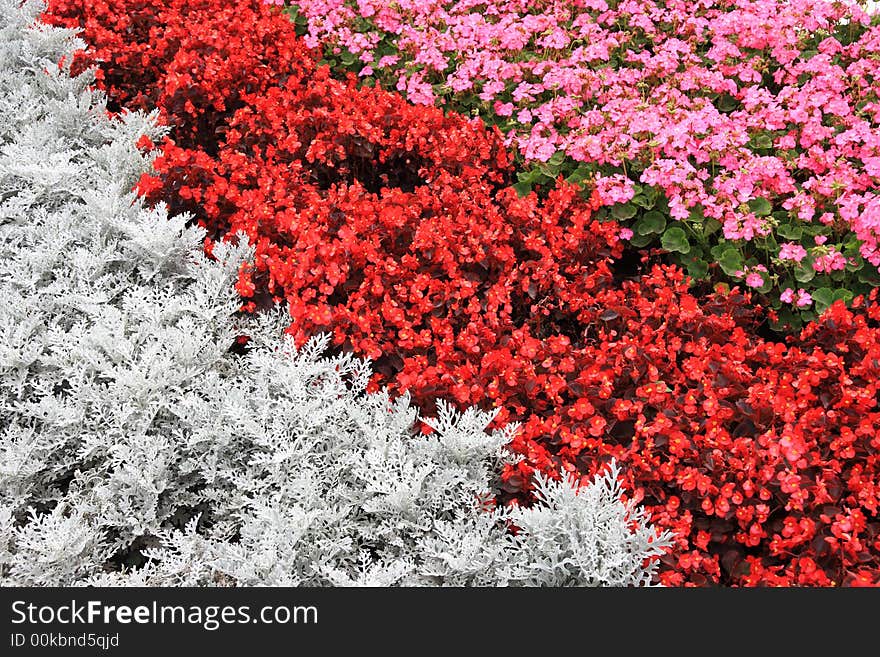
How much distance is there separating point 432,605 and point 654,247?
8.35 feet

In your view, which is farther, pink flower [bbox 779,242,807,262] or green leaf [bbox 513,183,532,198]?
green leaf [bbox 513,183,532,198]

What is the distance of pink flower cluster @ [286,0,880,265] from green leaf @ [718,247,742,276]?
0.36 feet

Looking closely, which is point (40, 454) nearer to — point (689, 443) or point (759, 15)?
point (689, 443)

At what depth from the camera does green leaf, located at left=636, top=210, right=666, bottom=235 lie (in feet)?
13.6

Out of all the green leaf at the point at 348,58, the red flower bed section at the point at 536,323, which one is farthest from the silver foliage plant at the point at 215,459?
the green leaf at the point at 348,58

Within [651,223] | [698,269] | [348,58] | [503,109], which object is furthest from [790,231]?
[348,58]

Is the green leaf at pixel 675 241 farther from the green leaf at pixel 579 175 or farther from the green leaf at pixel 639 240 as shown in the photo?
the green leaf at pixel 579 175

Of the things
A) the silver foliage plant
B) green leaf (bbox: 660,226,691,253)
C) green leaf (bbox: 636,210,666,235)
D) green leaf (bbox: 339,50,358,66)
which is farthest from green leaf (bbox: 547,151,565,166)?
green leaf (bbox: 339,50,358,66)

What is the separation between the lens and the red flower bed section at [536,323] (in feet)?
8.93

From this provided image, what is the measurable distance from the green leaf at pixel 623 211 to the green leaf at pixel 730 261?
493 millimetres

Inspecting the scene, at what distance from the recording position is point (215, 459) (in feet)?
9.93

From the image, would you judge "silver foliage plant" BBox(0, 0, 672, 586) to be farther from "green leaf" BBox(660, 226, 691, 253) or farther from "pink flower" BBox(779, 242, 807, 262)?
"pink flower" BBox(779, 242, 807, 262)

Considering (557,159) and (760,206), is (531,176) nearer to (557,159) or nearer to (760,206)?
(557,159)

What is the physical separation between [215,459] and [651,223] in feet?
8.01
